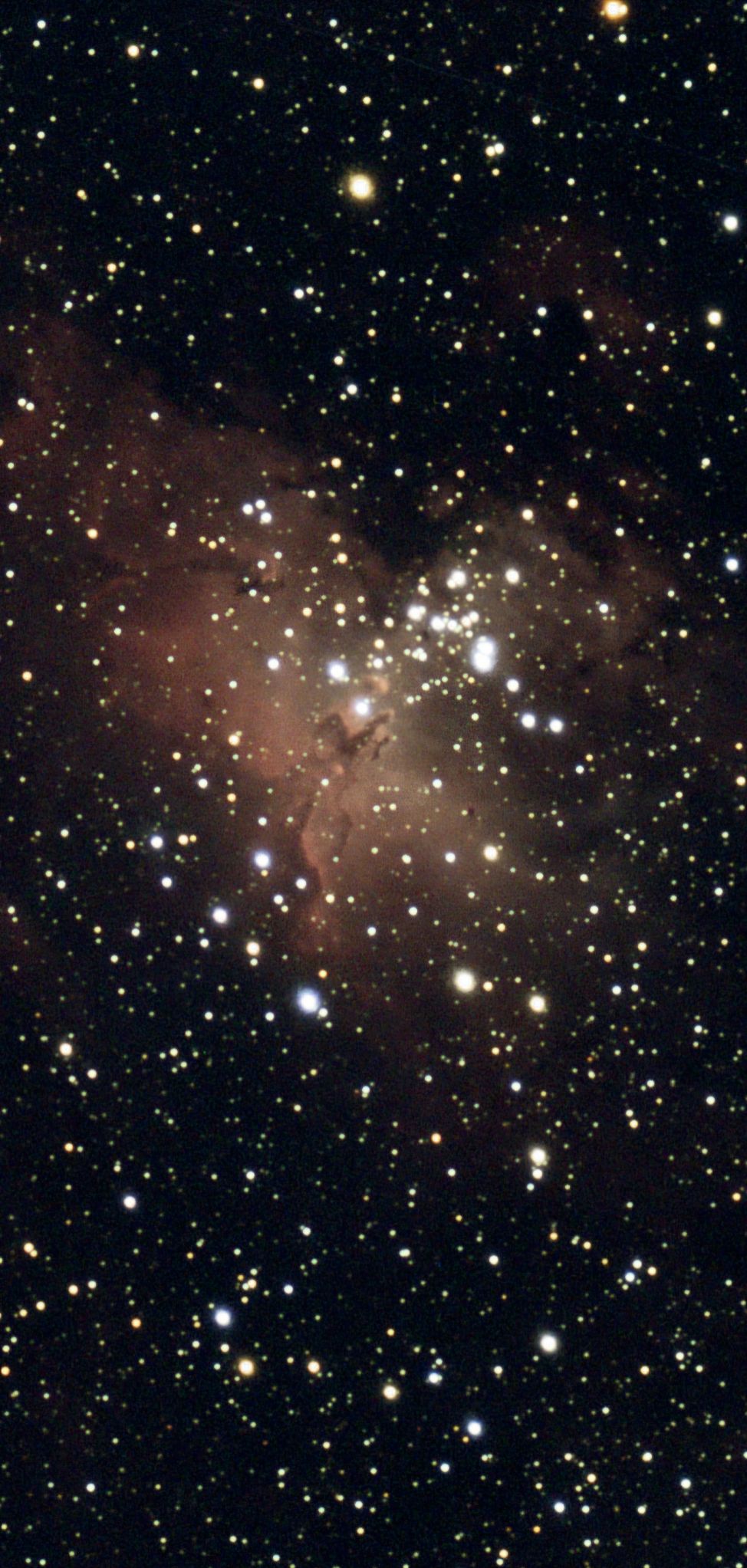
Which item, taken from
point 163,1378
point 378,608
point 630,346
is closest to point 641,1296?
point 163,1378

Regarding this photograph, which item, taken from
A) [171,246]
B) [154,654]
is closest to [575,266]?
[171,246]

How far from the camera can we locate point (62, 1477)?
1.04 meters

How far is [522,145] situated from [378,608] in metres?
0.58

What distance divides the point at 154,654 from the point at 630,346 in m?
0.68

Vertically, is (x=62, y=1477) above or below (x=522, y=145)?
below

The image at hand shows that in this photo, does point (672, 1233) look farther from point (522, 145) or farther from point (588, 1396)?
point (522, 145)

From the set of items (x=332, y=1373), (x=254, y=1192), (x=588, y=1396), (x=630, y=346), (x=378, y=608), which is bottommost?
(x=588, y=1396)

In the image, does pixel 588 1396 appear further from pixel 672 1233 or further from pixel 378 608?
pixel 378 608

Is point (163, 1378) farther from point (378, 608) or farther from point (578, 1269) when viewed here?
point (378, 608)

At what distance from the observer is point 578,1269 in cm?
100

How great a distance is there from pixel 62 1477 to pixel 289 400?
1.39 m

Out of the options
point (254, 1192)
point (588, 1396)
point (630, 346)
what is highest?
point (630, 346)

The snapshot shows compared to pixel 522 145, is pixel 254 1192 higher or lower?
lower

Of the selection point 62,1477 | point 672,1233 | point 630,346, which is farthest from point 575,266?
point 62,1477
